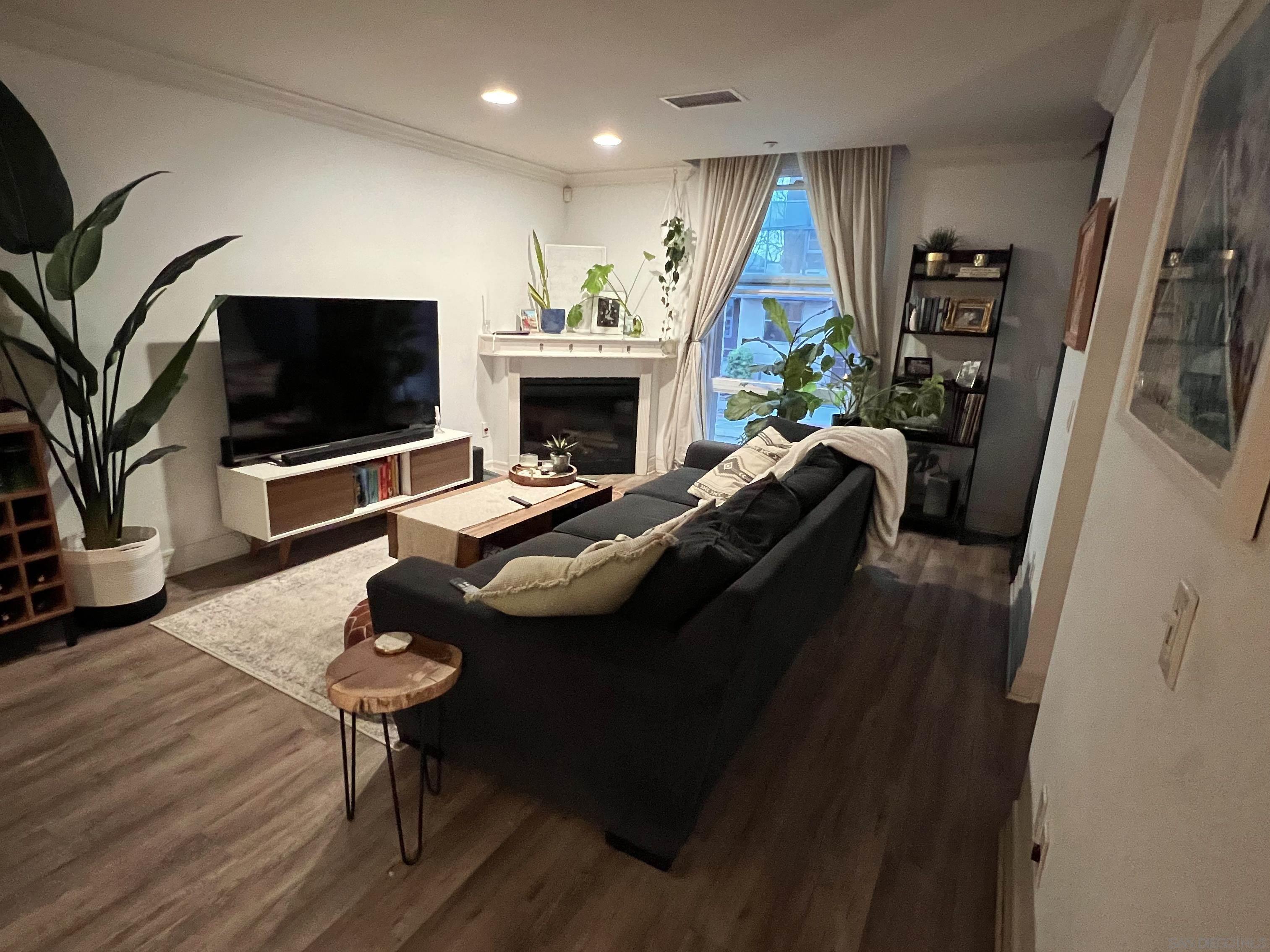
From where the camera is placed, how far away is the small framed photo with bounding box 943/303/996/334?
3988 millimetres

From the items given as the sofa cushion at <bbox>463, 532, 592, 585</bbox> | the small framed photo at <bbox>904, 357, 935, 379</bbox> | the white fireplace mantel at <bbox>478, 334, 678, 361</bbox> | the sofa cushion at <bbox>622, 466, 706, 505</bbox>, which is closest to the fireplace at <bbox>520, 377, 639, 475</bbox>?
the white fireplace mantel at <bbox>478, 334, 678, 361</bbox>

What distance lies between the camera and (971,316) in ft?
13.3

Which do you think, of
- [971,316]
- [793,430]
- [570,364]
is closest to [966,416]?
[971,316]

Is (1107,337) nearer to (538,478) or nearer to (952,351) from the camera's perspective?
(952,351)

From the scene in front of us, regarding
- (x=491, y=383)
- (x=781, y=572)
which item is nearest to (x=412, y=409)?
(x=491, y=383)

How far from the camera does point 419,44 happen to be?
2643mm

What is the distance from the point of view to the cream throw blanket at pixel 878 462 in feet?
9.75

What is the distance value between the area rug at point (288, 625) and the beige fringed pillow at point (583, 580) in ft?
3.02

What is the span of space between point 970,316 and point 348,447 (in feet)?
12.3

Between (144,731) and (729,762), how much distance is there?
193 cm

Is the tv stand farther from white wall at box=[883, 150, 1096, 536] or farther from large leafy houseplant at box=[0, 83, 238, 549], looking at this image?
white wall at box=[883, 150, 1096, 536]

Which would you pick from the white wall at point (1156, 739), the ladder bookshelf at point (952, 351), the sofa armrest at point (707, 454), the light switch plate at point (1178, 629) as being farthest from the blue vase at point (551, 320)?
the light switch plate at point (1178, 629)

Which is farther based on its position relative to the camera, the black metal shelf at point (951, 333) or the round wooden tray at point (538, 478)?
the black metal shelf at point (951, 333)

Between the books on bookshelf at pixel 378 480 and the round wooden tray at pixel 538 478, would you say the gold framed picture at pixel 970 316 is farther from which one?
the books on bookshelf at pixel 378 480
